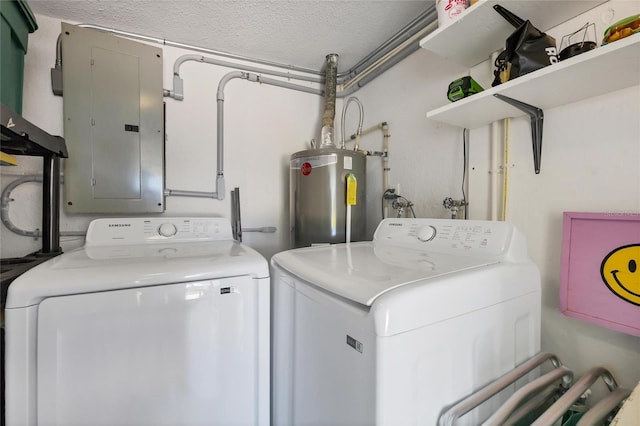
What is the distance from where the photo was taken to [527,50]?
0.85m

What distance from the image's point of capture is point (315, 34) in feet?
5.24

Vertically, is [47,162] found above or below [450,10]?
below

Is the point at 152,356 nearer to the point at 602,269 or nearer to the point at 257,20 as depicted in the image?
the point at 602,269

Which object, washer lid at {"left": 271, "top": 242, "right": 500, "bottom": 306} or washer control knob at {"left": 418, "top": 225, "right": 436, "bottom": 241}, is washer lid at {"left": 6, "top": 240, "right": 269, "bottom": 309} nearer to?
washer lid at {"left": 271, "top": 242, "right": 500, "bottom": 306}

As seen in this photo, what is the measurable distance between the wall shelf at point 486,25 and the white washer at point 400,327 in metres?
0.72

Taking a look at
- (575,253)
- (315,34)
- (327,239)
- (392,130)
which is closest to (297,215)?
(327,239)

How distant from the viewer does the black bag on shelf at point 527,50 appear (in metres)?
0.83

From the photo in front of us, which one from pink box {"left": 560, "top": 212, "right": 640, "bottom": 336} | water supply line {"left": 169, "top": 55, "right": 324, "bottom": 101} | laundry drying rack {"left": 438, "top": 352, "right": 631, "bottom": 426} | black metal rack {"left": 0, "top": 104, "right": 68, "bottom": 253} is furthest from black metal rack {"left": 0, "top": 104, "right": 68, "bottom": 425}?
pink box {"left": 560, "top": 212, "right": 640, "bottom": 336}

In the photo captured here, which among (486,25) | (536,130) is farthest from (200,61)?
(536,130)

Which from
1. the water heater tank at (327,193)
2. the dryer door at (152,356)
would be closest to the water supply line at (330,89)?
the water heater tank at (327,193)

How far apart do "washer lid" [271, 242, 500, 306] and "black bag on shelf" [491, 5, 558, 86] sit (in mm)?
611

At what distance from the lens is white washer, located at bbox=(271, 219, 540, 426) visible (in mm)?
555

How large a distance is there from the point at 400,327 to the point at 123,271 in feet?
2.55

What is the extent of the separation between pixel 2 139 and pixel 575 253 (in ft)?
7.07
